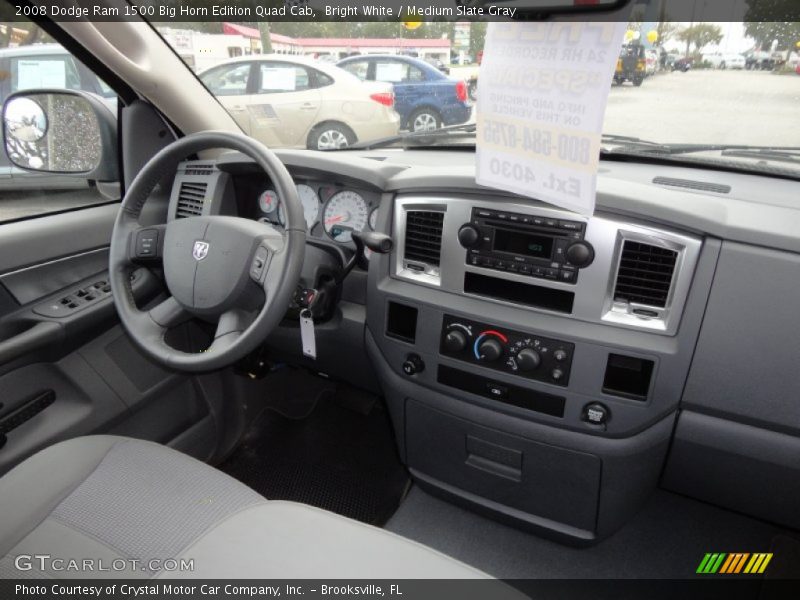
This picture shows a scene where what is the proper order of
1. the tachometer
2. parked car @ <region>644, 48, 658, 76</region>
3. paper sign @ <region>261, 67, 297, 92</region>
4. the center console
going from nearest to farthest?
the center console < parked car @ <region>644, 48, 658, 76</region> < the tachometer < paper sign @ <region>261, 67, 297, 92</region>

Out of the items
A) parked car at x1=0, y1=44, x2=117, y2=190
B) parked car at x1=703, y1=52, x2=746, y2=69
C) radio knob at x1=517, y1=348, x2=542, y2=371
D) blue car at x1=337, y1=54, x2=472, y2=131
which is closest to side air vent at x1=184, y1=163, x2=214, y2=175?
parked car at x1=0, y1=44, x2=117, y2=190

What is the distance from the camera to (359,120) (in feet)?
9.54

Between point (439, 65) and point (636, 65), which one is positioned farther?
point (439, 65)

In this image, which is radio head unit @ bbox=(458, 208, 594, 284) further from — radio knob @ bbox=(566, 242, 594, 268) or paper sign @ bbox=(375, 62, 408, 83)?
paper sign @ bbox=(375, 62, 408, 83)

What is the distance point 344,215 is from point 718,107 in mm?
1173

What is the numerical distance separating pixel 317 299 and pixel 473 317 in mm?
477

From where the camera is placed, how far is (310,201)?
198cm

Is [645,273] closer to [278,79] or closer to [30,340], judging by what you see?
[30,340]

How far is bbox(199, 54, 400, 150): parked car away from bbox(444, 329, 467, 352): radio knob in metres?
1.16

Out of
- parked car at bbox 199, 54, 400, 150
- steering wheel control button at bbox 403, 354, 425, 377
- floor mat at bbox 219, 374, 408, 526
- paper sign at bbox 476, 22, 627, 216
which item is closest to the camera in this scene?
paper sign at bbox 476, 22, 627, 216

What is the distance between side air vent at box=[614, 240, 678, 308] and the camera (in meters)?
1.34

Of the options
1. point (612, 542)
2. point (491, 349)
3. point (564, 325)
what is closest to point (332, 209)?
point (491, 349)

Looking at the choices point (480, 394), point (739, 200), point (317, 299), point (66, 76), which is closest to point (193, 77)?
point (66, 76)

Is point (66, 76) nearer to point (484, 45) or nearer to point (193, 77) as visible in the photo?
point (193, 77)
